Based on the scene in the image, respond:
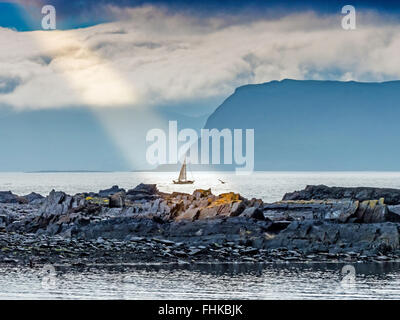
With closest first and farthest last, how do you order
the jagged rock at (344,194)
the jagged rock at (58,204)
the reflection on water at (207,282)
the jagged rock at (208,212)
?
the reflection on water at (207,282) < the jagged rock at (208,212) < the jagged rock at (58,204) < the jagged rock at (344,194)

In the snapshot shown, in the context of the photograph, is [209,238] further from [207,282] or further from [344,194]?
[344,194]

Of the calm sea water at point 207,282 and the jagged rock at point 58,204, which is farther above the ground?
the jagged rock at point 58,204

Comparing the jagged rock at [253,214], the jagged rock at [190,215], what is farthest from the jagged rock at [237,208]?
the jagged rock at [190,215]

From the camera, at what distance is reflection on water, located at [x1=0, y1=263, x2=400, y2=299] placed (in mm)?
27391

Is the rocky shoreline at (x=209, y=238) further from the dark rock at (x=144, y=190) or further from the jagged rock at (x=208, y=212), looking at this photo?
the dark rock at (x=144, y=190)

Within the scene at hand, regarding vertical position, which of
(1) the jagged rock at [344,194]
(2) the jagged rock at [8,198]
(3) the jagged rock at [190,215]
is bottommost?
(3) the jagged rock at [190,215]

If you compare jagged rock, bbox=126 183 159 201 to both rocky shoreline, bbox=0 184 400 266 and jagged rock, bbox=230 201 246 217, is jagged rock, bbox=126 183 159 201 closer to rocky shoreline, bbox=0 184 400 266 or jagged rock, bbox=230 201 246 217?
rocky shoreline, bbox=0 184 400 266

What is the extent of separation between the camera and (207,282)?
30.3m

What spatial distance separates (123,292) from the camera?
91.4 feet

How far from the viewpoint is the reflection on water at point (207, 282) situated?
89.9 feet

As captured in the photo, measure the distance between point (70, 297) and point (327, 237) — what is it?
1876 centimetres

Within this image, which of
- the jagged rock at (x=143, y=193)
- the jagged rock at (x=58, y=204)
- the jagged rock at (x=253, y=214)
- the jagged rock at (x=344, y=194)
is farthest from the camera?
the jagged rock at (x=143, y=193)
